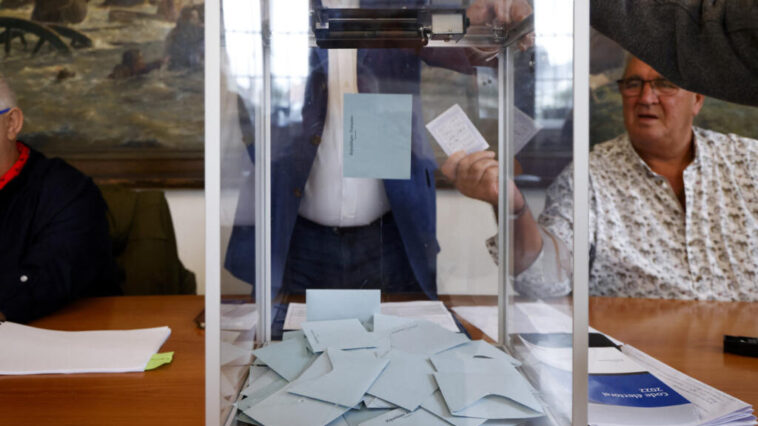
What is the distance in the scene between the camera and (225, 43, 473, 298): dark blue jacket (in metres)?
0.74

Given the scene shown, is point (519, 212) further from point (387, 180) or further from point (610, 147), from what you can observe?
point (610, 147)

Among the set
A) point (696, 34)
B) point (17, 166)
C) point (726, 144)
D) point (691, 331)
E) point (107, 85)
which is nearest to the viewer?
point (691, 331)

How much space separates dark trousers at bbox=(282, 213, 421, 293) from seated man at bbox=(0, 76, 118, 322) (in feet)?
3.33

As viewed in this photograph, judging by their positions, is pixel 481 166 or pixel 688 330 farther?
pixel 688 330

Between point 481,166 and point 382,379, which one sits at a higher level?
point 481,166

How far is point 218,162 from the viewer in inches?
22.7

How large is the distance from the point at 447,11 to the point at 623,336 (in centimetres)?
70

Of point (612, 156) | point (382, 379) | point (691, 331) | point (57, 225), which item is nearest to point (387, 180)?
point (382, 379)

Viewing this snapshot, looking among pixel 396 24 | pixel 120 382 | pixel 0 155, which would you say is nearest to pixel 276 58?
pixel 396 24

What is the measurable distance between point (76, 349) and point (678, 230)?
6.48ft

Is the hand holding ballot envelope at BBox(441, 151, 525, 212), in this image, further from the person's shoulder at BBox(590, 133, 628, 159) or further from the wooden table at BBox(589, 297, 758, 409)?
the person's shoulder at BBox(590, 133, 628, 159)

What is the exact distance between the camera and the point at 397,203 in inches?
29.7

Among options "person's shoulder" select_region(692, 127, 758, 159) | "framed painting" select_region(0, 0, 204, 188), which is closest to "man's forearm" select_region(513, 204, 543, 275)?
"person's shoulder" select_region(692, 127, 758, 159)

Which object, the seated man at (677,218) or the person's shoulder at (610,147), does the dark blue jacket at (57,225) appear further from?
the person's shoulder at (610,147)
